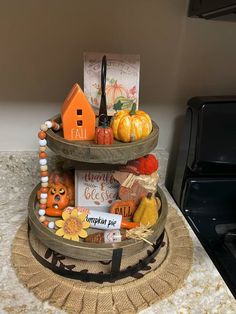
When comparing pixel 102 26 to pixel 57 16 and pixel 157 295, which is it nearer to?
pixel 57 16

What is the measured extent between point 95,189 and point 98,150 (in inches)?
5.4

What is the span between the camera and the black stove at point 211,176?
71 centimetres

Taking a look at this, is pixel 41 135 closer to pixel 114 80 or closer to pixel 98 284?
pixel 114 80

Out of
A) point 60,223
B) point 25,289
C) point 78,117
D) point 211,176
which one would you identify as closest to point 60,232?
point 60,223

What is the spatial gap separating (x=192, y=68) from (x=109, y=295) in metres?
0.60

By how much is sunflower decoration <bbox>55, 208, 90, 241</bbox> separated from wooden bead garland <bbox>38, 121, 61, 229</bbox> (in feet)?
0.08

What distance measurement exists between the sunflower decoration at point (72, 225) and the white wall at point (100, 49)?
12.2 inches

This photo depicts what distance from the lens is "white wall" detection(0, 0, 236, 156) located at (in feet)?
2.24

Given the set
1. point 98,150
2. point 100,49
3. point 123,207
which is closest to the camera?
point 98,150

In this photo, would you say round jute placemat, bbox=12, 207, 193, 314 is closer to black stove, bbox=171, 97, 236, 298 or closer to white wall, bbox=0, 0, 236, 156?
black stove, bbox=171, 97, 236, 298

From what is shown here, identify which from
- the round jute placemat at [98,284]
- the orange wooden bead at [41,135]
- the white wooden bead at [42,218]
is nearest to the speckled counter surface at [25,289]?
the round jute placemat at [98,284]

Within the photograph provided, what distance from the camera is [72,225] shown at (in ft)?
1.88

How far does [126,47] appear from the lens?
74 centimetres

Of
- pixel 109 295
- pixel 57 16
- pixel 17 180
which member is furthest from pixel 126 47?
pixel 109 295
